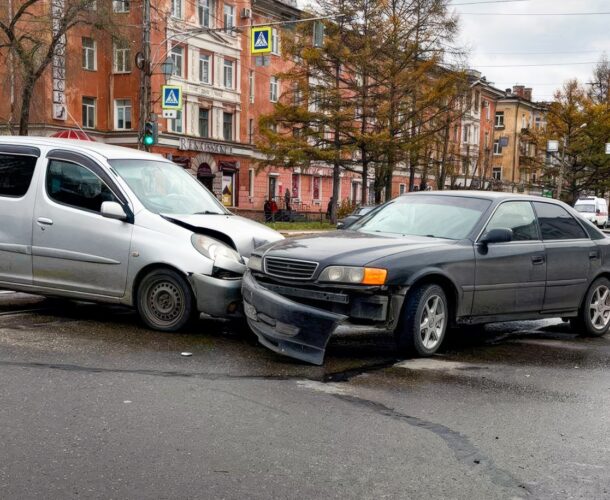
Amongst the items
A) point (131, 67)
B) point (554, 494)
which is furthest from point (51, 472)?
point (131, 67)

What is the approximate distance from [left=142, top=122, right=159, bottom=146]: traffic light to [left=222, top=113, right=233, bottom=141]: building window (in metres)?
25.5

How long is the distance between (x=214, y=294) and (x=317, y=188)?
52.8 meters

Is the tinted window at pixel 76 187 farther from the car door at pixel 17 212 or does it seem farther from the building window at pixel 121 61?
the building window at pixel 121 61

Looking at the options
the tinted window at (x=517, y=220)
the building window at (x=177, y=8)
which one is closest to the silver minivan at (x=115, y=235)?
the tinted window at (x=517, y=220)

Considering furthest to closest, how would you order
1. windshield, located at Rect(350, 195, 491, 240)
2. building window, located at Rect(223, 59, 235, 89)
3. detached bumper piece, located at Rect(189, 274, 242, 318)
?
building window, located at Rect(223, 59, 235, 89), windshield, located at Rect(350, 195, 491, 240), detached bumper piece, located at Rect(189, 274, 242, 318)

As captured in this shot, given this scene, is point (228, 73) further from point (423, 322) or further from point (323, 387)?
point (323, 387)

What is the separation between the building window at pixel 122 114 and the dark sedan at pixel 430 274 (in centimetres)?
3747

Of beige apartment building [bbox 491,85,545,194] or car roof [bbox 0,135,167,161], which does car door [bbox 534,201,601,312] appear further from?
beige apartment building [bbox 491,85,545,194]

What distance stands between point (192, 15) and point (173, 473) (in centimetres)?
4430

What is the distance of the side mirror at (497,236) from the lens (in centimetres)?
722

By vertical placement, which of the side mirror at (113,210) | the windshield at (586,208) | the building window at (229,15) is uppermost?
the building window at (229,15)

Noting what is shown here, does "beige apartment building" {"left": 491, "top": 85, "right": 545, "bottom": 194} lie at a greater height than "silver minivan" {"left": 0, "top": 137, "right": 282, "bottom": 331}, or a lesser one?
greater

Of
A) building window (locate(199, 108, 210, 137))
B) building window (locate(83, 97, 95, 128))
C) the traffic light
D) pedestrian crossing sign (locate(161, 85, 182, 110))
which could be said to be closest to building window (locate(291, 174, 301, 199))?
building window (locate(199, 108, 210, 137))

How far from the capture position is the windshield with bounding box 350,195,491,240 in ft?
24.5
